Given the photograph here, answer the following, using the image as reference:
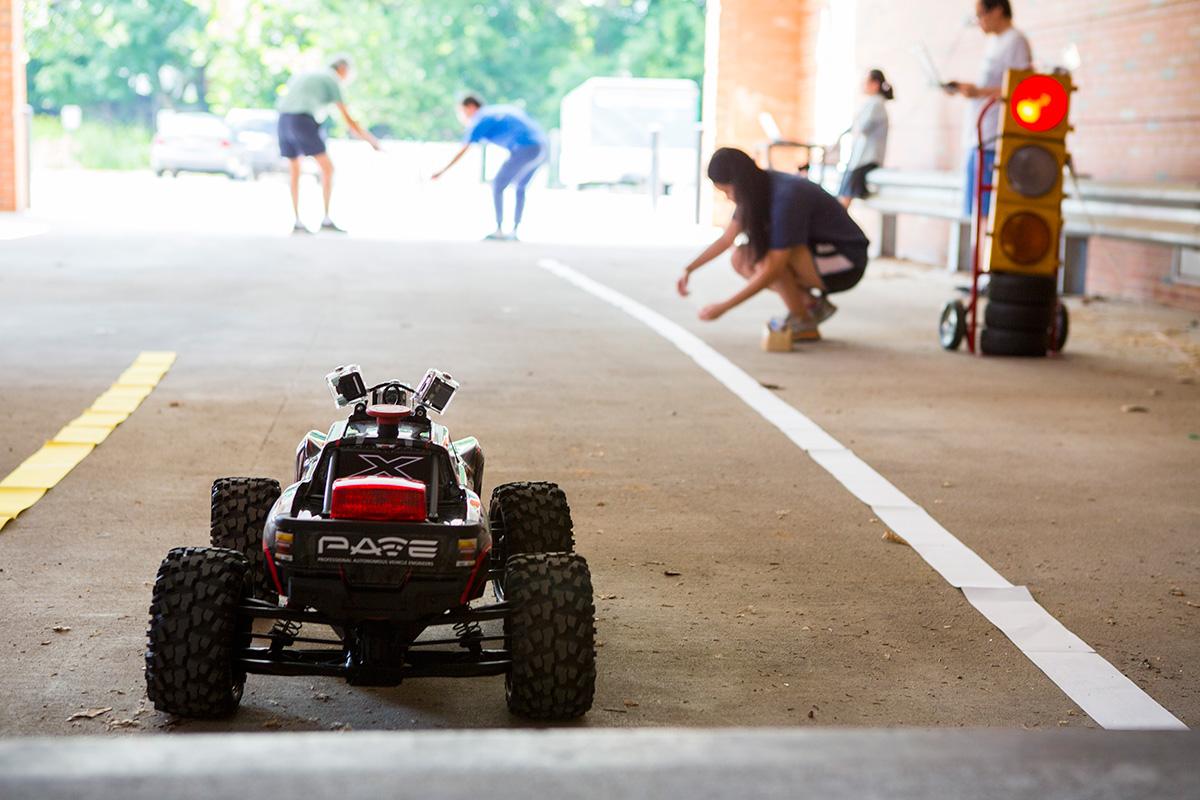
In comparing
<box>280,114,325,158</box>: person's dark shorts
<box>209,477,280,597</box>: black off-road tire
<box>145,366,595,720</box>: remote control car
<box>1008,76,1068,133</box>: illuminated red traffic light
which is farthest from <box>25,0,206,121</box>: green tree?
<box>145,366,595,720</box>: remote control car

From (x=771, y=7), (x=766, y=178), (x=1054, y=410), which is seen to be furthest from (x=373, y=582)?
(x=771, y=7)

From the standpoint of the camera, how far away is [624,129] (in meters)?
44.8

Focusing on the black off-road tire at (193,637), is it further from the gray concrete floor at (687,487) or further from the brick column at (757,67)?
the brick column at (757,67)

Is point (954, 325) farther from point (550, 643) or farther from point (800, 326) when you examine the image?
point (550, 643)

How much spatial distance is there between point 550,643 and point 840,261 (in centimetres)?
759

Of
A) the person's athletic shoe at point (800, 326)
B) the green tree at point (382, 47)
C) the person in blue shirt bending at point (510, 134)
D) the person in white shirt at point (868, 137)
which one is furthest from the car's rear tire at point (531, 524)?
the green tree at point (382, 47)

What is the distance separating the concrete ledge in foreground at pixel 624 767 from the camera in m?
0.94

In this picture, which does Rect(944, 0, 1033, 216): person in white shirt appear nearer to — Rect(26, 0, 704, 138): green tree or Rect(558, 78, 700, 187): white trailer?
Rect(558, 78, 700, 187): white trailer

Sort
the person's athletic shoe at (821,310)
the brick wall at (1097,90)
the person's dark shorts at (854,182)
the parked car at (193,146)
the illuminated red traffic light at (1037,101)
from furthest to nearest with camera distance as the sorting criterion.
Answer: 1. the parked car at (193,146)
2. the person's dark shorts at (854,182)
3. the brick wall at (1097,90)
4. the person's athletic shoe at (821,310)
5. the illuminated red traffic light at (1037,101)

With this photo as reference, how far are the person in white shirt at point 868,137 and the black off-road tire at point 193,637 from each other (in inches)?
614

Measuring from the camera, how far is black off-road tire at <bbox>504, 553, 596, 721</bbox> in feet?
11.0

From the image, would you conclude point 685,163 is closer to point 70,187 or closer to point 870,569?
point 70,187

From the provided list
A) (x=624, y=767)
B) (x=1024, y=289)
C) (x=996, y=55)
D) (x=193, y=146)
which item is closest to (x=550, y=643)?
(x=624, y=767)

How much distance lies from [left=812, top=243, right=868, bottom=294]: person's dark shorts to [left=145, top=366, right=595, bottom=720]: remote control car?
7.34m
